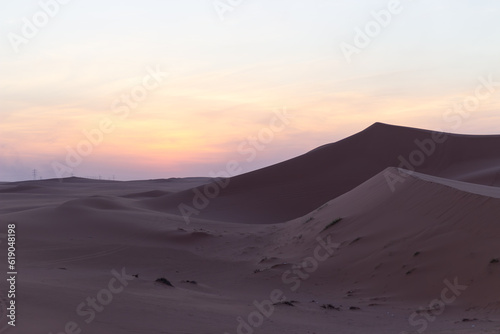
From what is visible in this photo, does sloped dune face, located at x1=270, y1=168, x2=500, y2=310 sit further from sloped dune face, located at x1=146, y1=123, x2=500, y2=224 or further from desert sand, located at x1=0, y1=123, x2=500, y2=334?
sloped dune face, located at x1=146, y1=123, x2=500, y2=224

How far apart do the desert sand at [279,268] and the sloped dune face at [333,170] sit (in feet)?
20.2

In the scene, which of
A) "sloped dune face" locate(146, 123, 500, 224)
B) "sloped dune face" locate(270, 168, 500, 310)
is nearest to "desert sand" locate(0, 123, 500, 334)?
"sloped dune face" locate(270, 168, 500, 310)

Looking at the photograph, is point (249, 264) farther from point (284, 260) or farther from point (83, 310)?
point (83, 310)

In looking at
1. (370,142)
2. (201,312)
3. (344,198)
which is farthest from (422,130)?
(201,312)

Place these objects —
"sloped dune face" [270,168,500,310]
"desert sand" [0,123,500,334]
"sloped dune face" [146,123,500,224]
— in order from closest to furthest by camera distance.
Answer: "desert sand" [0,123,500,334] → "sloped dune face" [270,168,500,310] → "sloped dune face" [146,123,500,224]

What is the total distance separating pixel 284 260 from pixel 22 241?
278 inches

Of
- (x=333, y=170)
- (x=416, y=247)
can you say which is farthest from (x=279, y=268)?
(x=333, y=170)

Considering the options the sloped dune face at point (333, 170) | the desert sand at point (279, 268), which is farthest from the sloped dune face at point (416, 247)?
the sloped dune face at point (333, 170)

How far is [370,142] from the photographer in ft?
104

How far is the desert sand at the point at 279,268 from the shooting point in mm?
6789

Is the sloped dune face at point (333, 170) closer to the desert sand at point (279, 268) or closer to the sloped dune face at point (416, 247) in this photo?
the desert sand at point (279, 268)

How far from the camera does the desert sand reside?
6789 mm

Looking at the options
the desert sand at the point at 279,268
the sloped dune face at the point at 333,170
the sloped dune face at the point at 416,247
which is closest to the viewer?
the desert sand at the point at 279,268

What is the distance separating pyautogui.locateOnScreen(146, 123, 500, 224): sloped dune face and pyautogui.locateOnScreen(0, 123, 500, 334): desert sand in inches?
243
